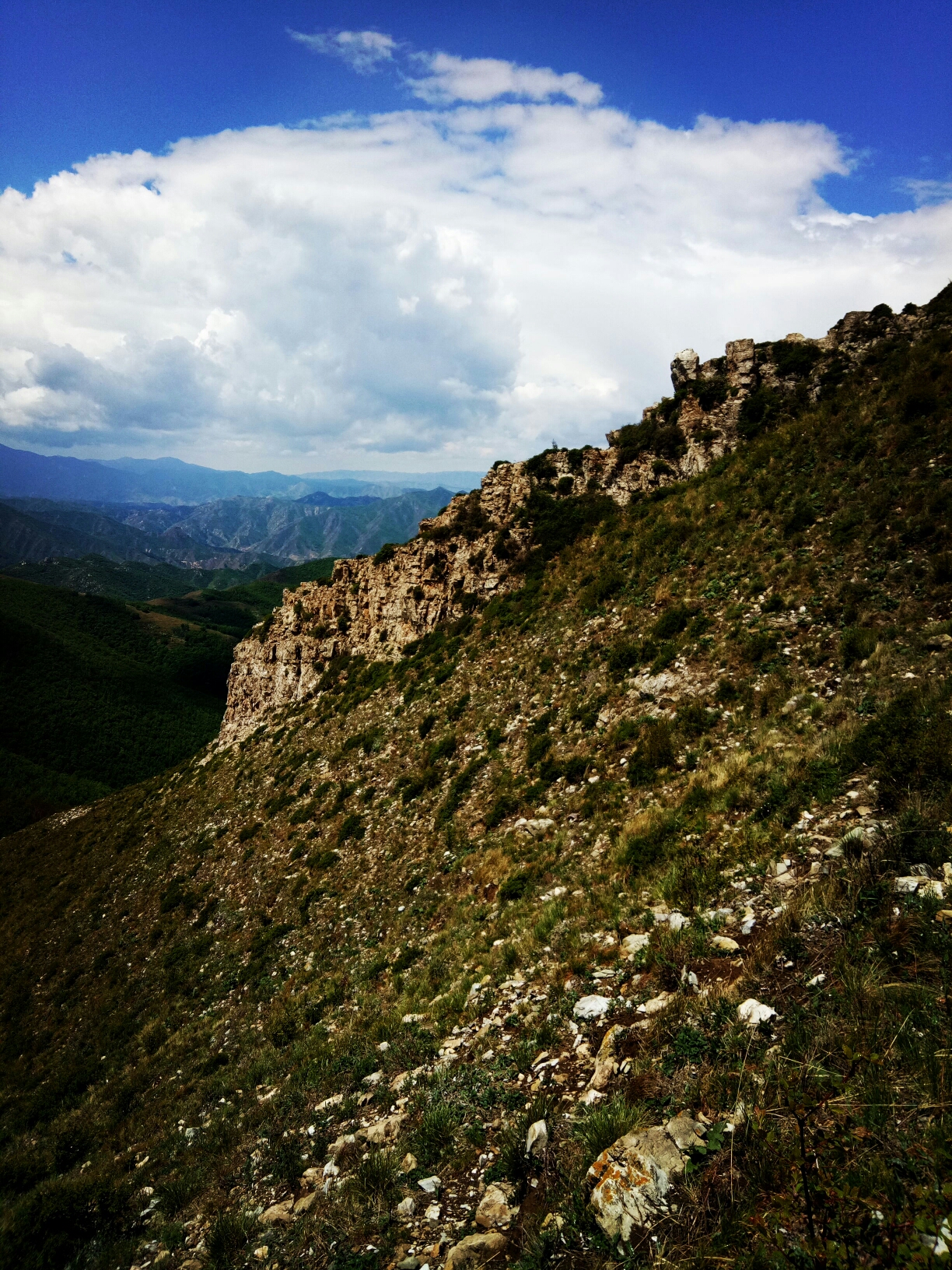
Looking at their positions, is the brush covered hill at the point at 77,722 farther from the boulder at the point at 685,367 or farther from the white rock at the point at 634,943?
the white rock at the point at 634,943

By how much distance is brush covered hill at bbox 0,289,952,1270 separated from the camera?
4.82 metres

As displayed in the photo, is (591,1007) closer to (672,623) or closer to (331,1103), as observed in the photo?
(331,1103)

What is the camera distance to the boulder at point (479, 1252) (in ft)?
16.5

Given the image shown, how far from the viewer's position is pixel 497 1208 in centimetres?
555

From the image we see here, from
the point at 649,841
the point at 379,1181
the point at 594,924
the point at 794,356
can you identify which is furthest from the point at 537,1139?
the point at 794,356

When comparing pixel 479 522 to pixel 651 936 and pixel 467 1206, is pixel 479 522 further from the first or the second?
pixel 467 1206

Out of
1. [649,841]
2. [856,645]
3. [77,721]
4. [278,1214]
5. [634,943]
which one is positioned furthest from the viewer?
[77,721]

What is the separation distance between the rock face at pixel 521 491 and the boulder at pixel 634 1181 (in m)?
28.2

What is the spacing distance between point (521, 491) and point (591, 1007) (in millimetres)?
31263

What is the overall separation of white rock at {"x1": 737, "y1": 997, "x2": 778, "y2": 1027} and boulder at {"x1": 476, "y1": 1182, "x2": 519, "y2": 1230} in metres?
3.13

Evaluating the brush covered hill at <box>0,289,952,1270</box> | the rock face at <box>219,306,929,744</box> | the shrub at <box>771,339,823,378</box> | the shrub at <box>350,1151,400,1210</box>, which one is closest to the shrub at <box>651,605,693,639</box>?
the brush covered hill at <box>0,289,952,1270</box>

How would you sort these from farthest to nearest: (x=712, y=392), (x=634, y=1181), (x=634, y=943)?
(x=712, y=392) < (x=634, y=943) < (x=634, y=1181)

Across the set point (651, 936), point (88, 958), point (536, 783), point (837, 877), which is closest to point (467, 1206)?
point (651, 936)

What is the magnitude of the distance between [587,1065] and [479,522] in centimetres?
3187
